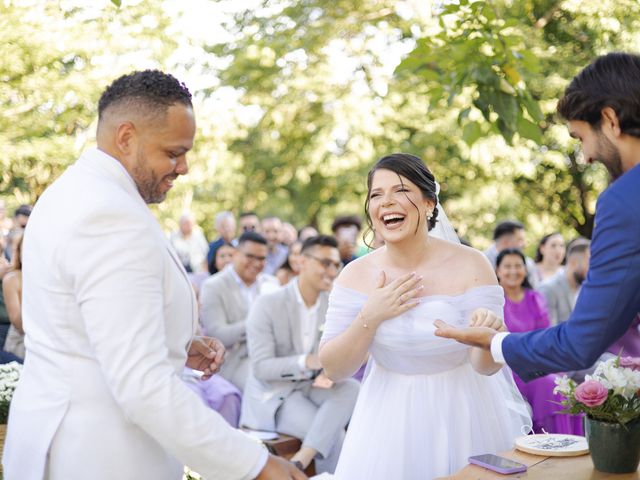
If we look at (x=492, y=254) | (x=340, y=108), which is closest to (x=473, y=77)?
(x=492, y=254)

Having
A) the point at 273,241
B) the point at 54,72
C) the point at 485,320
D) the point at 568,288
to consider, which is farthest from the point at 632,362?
the point at 54,72

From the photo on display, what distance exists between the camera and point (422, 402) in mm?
3330

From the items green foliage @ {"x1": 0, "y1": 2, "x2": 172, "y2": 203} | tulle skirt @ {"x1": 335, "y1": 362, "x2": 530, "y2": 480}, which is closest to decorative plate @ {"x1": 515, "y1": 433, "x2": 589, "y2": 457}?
tulle skirt @ {"x1": 335, "y1": 362, "x2": 530, "y2": 480}

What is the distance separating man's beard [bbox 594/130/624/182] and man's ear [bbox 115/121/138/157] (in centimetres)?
141

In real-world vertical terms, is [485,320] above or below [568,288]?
above

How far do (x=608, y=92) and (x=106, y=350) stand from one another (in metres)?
1.64

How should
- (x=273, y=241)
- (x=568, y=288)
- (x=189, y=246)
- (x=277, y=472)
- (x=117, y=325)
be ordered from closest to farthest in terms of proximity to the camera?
(x=117, y=325) < (x=277, y=472) < (x=568, y=288) < (x=273, y=241) < (x=189, y=246)

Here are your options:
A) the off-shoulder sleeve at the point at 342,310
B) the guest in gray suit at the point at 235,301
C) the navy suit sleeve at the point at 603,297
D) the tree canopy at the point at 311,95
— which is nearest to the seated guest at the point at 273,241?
the tree canopy at the point at 311,95

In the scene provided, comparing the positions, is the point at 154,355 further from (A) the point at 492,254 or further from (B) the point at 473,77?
(A) the point at 492,254

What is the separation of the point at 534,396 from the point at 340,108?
9535 millimetres

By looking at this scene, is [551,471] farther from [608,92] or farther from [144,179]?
[144,179]

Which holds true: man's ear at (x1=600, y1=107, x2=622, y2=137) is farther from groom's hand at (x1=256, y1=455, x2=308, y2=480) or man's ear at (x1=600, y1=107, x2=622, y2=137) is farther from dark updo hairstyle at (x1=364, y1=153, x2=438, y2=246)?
groom's hand at (x1=256, y1=455, x2=308, y2=480)

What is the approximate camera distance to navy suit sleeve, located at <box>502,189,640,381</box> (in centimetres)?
216

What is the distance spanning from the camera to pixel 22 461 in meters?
2.12
